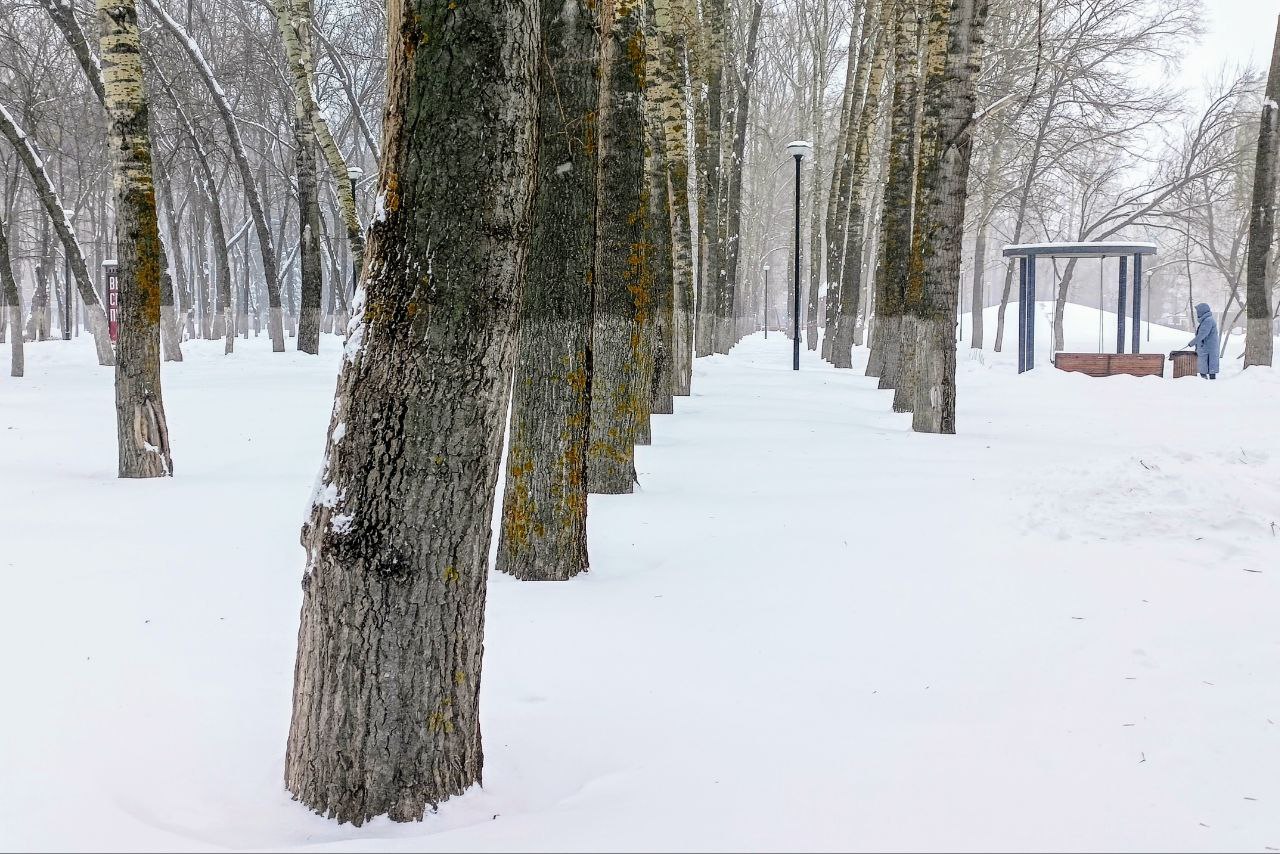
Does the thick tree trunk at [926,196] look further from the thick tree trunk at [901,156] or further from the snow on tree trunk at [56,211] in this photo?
the snow on tree trunk at [56,211]

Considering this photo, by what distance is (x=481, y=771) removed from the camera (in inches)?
109

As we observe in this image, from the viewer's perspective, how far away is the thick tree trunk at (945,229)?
9664 mm

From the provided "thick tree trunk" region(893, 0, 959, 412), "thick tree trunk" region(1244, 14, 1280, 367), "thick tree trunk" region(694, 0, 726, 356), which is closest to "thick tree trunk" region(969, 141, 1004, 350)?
"thick tree trunk" region(1244, 14, 1280, 367)

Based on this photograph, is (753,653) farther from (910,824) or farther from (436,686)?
(436,686)

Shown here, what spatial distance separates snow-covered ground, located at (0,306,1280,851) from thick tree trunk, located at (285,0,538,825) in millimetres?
268

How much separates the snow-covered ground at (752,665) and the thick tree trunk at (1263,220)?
975 cm

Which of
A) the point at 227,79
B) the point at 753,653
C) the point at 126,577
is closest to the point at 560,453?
the point at 753,653

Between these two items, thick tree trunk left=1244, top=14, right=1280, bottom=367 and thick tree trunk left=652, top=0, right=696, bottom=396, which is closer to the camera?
thick tree trunk left=652, top=0, right=696, bottom=396

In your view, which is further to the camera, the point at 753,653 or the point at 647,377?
the point at 647,377

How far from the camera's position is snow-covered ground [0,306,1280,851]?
2.61 m

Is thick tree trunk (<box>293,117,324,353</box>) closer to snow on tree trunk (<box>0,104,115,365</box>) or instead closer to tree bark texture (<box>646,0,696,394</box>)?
snow on tree trunk (<box>0,104,115,365</box>)

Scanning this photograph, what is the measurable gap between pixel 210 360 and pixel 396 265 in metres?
19.7

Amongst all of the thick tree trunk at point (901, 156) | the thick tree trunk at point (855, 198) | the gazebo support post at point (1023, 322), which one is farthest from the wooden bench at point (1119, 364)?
the thick tree trunk at point (901, 156)

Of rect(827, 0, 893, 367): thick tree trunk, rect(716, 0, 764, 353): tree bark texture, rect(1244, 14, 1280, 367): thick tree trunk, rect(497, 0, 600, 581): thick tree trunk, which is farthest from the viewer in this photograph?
rect(716, 0, 764, 353): tree bark texture
